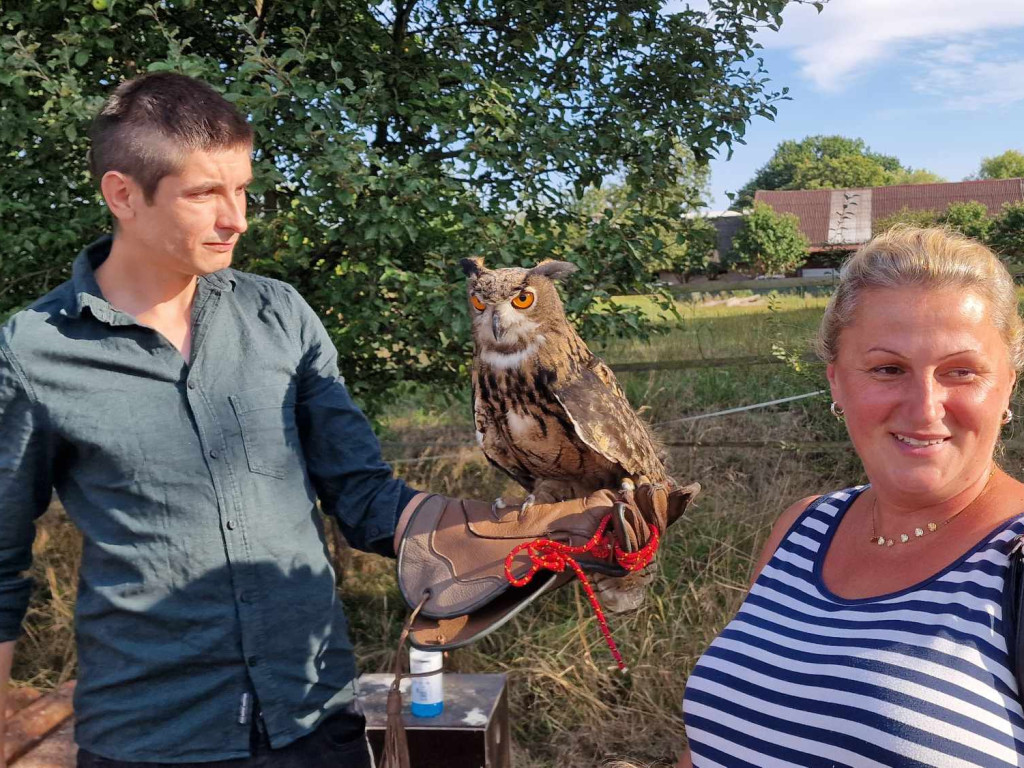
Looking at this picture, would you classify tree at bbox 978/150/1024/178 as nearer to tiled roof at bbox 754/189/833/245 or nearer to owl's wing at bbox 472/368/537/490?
tiled roof at bbox 754/189/833/245

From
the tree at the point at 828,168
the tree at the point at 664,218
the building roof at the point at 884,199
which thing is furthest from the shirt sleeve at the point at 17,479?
the tree at the point at 828,168

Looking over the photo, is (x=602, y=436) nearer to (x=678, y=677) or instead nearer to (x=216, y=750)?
(x=216, y=750)

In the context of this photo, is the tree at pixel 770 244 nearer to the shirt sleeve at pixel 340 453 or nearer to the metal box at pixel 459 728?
the metal box at pixel 459 728

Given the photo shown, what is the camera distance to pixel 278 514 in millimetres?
1734

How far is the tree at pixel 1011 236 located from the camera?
5707 millimetres

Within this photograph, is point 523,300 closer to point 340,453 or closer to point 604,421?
point 604,421

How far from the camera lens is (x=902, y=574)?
52.8 inches

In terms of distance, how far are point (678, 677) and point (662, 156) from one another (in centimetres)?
232

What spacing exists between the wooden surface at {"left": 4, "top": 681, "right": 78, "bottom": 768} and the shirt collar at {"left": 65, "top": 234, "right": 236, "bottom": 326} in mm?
1770

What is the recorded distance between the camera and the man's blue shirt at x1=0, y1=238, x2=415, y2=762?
1572mm

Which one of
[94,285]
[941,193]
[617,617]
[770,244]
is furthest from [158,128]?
[941,193]

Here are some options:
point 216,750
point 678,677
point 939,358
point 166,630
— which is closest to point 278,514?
point 166,630

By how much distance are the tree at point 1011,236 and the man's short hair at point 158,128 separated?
559cm

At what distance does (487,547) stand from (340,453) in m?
0.41
